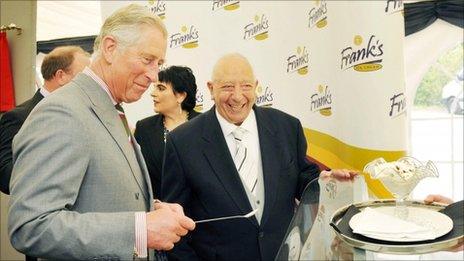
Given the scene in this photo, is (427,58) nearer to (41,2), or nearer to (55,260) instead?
(41,2)

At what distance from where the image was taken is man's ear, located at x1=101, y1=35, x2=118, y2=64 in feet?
3.95

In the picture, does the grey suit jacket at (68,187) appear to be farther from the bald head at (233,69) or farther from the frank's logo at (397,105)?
the frank's logo at (397,105)

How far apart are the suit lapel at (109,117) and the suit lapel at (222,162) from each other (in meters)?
0.59

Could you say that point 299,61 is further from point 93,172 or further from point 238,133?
point 93,172

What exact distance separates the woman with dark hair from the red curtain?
28.2 inches

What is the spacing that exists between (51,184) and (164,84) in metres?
1.65

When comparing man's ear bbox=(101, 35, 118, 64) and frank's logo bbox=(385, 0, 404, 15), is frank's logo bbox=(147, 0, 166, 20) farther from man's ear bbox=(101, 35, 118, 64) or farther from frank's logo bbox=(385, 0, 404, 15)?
man's ear bbox=(101, 35, 118, 64)

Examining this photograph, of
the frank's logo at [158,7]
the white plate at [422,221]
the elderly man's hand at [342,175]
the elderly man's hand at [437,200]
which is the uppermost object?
the frank's logo at [158,7]

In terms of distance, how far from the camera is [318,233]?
83 cm

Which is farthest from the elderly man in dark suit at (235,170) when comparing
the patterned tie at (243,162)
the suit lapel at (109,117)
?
the suit lapel at (109,117)

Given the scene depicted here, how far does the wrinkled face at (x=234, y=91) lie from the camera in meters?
2.00

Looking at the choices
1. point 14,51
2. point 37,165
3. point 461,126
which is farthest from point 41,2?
point 461,126

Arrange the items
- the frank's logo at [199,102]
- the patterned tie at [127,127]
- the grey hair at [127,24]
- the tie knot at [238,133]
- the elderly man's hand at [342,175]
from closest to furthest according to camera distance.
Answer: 1. the elderly man's hand at [342,175]
2. the grey hair at [127,24]
3. the patterned tie at [127,127]
4. the tie knot at [238,133]
5. the frank's logo at [199,102]

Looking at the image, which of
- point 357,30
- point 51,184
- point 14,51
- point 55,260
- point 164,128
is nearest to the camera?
point 51,184
